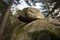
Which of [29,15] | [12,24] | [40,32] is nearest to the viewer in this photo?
[40,32]

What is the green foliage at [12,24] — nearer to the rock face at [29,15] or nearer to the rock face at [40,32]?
the rock face at [29,15]

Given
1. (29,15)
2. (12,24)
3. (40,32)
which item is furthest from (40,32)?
(12,24)

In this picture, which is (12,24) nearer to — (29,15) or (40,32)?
(29,15)

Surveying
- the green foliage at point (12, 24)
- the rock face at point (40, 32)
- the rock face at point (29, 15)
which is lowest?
the green foliage at point (12, 24)

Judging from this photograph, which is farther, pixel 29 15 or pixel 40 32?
pixel 29 15

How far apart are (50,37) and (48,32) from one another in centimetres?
27

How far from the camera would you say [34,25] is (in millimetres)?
8344

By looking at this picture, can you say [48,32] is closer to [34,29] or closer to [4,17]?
[34,29]

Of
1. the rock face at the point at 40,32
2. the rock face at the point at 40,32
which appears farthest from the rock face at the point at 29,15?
the rock face at the point at 40,32

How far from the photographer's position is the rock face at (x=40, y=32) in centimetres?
718

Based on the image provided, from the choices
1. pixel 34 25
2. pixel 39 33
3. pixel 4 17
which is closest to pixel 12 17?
pixel 4 17

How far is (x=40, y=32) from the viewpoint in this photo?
24.4 ft

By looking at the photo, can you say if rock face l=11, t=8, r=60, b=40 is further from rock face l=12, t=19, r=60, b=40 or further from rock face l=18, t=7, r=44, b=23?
rock face l=18, t=7, r=44, b=23

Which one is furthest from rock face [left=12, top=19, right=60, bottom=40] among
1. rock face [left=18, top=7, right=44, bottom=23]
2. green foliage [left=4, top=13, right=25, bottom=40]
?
green foliage [left=4, top=13, right=25, bottom=40]
